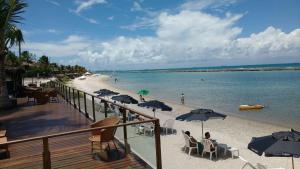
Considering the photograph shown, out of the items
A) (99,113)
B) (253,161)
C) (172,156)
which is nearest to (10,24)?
(99,113)

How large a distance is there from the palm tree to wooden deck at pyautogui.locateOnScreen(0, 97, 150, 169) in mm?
2252

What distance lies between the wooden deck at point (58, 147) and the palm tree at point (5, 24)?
225 cm

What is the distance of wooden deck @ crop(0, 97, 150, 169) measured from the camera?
5238 millimetres

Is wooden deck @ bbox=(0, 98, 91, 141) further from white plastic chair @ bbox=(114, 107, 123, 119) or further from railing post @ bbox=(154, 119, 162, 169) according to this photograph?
railing post @ bbox=(154, 119, 162, 169)

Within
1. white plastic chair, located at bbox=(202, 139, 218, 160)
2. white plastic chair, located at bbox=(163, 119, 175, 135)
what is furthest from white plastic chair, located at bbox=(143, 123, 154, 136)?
white plastic chair, located at bbox=(163, 119, 175, 135)

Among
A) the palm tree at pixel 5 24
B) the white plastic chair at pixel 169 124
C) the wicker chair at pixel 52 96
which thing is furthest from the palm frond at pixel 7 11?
the white plastic chair at pixel 169 124

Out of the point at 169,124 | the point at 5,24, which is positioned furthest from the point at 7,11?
the point at 169,124

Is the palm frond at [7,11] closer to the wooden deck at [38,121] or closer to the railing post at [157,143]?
the wooden deck at [38,121]

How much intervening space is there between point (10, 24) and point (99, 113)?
329 inches

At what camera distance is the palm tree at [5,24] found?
14.3m

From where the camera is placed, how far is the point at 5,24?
14375mm

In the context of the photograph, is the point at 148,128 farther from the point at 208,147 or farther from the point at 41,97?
the point at 41,97

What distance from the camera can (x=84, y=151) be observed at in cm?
616

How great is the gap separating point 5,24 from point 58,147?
1033 cm
